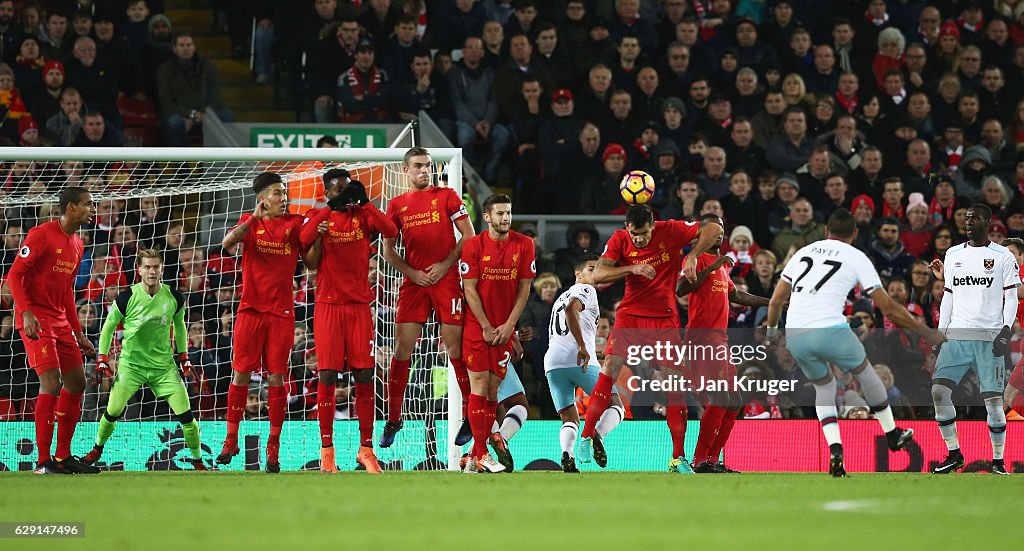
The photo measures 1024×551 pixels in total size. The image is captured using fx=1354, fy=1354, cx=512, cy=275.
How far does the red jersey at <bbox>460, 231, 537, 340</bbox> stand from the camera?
409 inches

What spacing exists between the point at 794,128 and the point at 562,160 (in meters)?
2.97

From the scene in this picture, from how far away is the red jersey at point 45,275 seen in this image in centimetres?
1007

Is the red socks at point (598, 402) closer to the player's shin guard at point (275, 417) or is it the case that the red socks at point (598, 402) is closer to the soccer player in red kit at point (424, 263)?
the soccer player in red kit at point (424, 263)

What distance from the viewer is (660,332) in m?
10.7

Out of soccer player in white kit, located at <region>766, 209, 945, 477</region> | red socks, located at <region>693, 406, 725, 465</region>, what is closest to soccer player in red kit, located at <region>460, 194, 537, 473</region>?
red socks, located at <region>693, 406, 725, 465</region>

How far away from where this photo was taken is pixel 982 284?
11234 millimetres

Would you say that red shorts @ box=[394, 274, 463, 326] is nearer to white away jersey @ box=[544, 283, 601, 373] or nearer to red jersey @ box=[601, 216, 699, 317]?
white away jersey @ box=[544, 283, 601, 373]

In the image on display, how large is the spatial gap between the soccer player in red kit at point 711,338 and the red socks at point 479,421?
166cm

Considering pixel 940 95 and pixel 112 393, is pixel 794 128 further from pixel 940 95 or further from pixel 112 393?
pixel 112 393

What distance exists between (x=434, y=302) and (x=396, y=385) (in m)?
0.73

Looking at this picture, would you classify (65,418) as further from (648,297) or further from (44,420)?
(648,297)

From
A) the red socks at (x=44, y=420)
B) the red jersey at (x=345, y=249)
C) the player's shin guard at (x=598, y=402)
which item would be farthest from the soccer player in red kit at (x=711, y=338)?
the red socks at (x=44, y=420)

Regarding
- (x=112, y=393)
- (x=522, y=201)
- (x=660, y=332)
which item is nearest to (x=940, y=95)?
(x=522, y=201)

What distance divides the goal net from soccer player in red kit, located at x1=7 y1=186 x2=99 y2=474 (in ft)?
3.82
